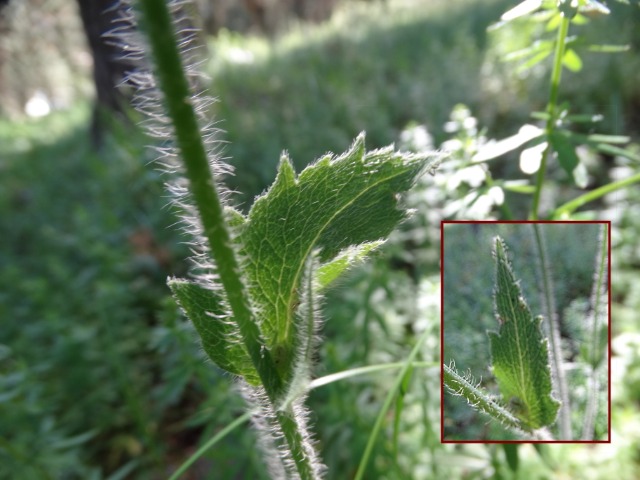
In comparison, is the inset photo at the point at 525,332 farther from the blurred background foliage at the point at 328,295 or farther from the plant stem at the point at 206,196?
the plant stem at the point at 206,196

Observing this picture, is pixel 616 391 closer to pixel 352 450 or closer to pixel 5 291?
pixel 352 450

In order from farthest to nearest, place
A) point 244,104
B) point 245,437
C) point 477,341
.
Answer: point 244,104, point 245,437, point 477,341

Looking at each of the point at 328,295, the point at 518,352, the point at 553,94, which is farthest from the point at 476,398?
the point at 328,295

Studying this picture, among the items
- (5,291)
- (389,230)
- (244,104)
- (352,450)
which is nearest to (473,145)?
(389,230)

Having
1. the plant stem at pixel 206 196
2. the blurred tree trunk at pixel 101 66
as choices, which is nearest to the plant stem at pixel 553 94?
the plant stem at pixel 206 196

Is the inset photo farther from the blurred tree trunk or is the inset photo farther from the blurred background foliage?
the blurred tree trunk

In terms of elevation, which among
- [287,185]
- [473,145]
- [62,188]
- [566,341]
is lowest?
[62,188]

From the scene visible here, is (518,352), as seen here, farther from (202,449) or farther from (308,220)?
(202,449)

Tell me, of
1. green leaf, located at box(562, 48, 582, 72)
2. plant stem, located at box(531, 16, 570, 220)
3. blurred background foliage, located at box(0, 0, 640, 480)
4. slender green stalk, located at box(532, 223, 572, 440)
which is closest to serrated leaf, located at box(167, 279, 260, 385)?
blurred background foliage, located at box(0, 0, 640, 480)
